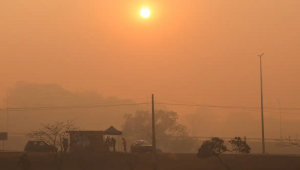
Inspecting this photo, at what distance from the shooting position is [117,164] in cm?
4816

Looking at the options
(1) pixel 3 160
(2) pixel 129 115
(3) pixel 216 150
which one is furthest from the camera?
(2) pixel 129 115

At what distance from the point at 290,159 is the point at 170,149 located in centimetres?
7859

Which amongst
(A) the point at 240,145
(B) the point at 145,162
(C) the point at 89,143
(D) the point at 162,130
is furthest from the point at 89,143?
(D) the point at 162,130

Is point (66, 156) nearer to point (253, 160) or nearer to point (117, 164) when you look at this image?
point (117, 164)

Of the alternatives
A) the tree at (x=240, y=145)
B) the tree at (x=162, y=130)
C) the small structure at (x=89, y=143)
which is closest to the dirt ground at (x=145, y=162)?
the small structure at (x=89, y=143)

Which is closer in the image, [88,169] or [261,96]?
[88,169]

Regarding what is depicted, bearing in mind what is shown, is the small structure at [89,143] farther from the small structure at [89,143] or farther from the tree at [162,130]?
the tree at [162,130]

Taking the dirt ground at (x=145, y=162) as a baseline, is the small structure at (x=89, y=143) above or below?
above

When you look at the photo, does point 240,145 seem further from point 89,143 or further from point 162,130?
point 162,130

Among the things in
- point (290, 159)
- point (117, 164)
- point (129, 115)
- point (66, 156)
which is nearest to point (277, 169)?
point (290, 159)

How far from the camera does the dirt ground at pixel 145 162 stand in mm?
44594

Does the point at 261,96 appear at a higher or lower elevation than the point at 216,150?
higher

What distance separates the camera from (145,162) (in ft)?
159

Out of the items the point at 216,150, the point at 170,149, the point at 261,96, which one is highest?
the point at 261,96
